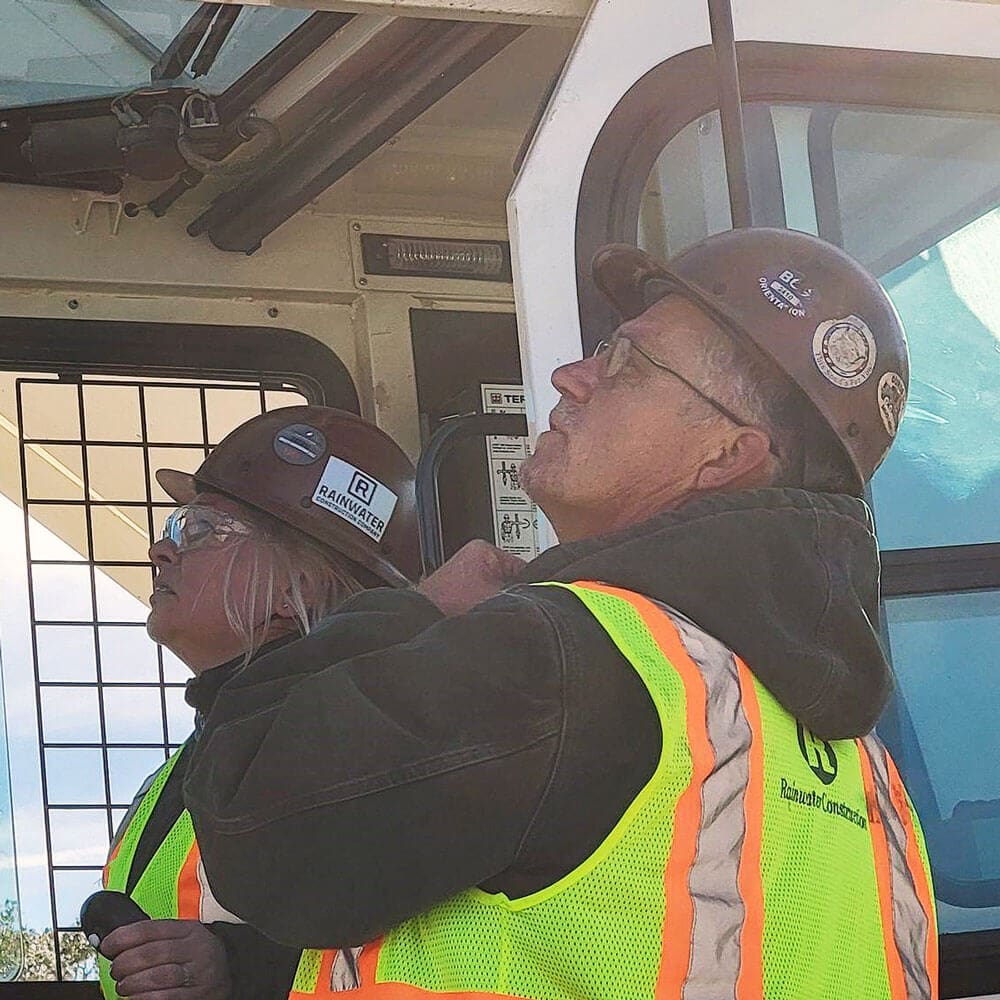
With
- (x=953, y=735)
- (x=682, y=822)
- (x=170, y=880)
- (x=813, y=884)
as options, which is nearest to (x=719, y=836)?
(x=682, y=822)

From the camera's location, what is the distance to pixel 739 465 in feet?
5.76

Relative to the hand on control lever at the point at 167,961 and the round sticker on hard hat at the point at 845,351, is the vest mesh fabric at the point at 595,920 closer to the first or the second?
the round sticker on hard hat at the point at 845,351

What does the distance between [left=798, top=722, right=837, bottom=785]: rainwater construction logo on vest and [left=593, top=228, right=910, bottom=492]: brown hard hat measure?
0.31m

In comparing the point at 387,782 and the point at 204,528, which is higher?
the point at 204,528

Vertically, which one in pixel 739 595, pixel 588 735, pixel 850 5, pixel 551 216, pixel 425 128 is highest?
pixel 425 128

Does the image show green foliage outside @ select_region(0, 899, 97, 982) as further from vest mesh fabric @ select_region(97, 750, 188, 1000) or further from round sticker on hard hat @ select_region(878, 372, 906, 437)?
round sticker on hard hat @ select_region(878, 372, 906, 437)

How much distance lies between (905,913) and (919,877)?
0.21 feet

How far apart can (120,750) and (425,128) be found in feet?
4.41

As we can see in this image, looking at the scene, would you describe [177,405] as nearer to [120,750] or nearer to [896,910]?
[120,750]

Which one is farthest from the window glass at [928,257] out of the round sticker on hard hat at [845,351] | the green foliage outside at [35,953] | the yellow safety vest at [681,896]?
the green foliage outside at [35,953]

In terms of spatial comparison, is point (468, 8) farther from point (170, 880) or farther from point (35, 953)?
point (35, 953)

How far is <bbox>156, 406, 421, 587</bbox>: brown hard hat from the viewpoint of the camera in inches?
101

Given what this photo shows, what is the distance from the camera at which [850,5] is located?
2301 mm

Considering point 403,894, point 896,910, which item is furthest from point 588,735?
point 896,910
